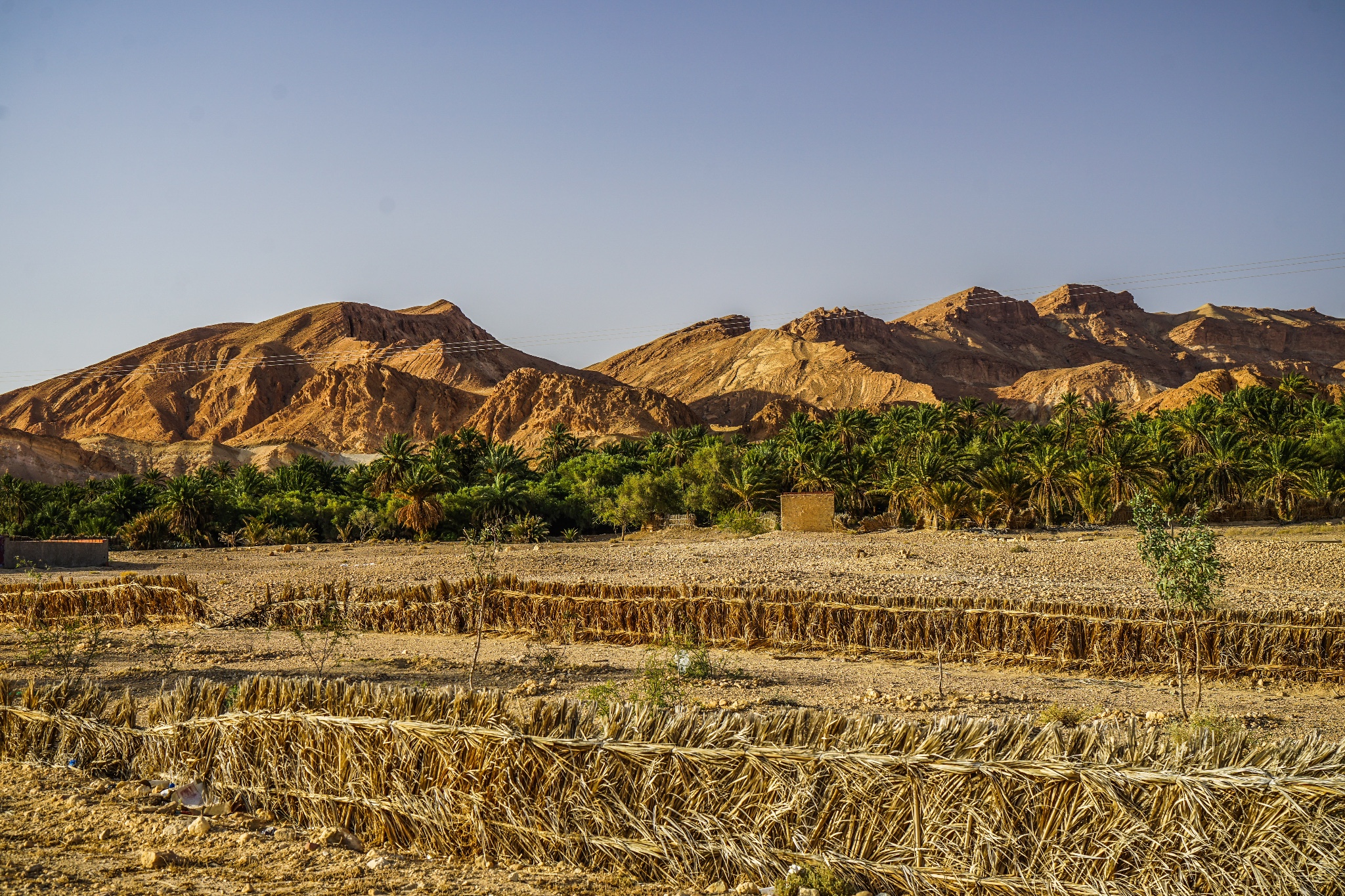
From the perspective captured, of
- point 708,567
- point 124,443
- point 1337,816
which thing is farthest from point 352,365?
point 1337,816

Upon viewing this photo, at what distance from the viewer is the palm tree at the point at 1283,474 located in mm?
33312

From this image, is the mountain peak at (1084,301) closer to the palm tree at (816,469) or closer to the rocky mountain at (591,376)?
the rocky mountain at (591,376)

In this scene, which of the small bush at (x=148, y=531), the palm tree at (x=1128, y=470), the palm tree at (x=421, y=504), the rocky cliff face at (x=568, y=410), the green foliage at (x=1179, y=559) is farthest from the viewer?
the rocky cliff face at (x=568, y=410)

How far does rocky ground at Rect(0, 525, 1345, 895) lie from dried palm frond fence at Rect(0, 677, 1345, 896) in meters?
0.28

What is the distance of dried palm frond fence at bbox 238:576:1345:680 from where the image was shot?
11461mm

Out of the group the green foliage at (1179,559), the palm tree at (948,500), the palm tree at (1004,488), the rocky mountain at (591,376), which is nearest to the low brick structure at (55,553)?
the palm tree at (948,500)

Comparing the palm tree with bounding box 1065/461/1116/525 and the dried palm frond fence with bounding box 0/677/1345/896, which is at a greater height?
the dried palm frond fence with bounding box 0/677/1345/896

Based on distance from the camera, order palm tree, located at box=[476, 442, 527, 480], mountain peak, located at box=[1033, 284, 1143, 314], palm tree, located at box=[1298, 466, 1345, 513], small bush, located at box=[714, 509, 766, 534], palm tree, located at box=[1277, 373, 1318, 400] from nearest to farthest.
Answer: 1. palm tree, located at box=[1298, 466, 1345, 513]
2. small bush, located at box=[714, 509, 766, 534]
3. palm tree, located at box=[476, 442, 527, 480]
4. palm tree, located at box=[1277, 373, 1318, 400]
5. mountain peak, located at box=[1033, 284, 1143, 314]

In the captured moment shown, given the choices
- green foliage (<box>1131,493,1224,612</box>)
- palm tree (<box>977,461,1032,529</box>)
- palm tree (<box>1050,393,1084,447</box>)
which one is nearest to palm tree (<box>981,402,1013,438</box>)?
palm tree (<box>1050,393,1084,447</box>)

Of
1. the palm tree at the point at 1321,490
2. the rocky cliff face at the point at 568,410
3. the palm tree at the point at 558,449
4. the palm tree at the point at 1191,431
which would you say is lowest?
the palm tree at the point at 1321,490

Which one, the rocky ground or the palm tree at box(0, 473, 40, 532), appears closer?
the rocky ground

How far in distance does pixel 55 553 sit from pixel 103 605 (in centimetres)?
1257

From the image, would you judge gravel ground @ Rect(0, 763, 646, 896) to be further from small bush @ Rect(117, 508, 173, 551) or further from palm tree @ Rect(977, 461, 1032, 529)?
small bush @ Rect(117, 508, 173, 551)

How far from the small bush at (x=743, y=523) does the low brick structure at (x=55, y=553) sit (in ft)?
63.7
